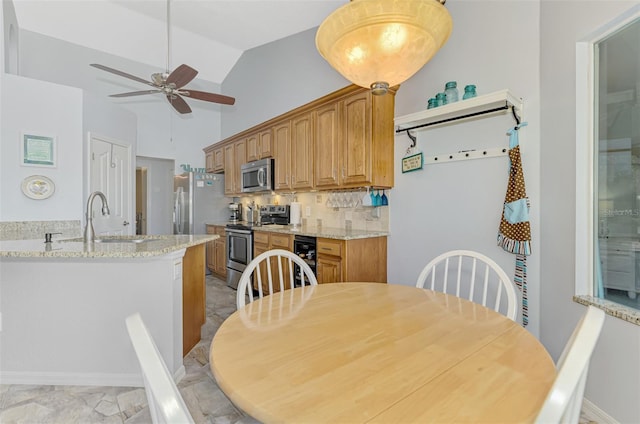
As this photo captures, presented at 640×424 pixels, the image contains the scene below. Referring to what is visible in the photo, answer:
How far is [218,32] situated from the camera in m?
4.73

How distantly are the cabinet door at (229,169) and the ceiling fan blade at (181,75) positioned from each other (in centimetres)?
207

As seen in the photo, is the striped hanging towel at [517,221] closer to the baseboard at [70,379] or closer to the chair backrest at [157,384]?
the chair backrest at [157,384]

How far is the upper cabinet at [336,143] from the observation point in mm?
2973

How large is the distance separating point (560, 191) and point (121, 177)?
16.3 ft

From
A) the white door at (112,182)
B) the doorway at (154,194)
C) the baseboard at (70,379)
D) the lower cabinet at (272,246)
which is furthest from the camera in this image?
the doorway at (154,194)

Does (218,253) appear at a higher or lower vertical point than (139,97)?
lower

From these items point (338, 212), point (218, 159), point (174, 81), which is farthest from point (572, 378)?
point (218, 159)

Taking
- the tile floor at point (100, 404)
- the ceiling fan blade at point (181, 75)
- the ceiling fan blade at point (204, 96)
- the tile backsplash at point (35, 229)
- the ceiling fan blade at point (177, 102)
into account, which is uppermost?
the ceiling fan blade at point (181, 75)

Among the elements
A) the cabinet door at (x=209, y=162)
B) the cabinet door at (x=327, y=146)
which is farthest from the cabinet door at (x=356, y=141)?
the cabinet door at (x=209, y=162)

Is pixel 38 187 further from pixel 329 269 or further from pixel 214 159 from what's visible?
pixel 329 269

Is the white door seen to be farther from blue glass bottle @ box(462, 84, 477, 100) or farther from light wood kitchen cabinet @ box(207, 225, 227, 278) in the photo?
blue glass bottle @ box(462, 84, 477, 100)

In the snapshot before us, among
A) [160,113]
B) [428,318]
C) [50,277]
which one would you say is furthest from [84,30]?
[428,318]

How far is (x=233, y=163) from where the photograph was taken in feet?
16.8

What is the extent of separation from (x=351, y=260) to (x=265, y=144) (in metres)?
2.35
